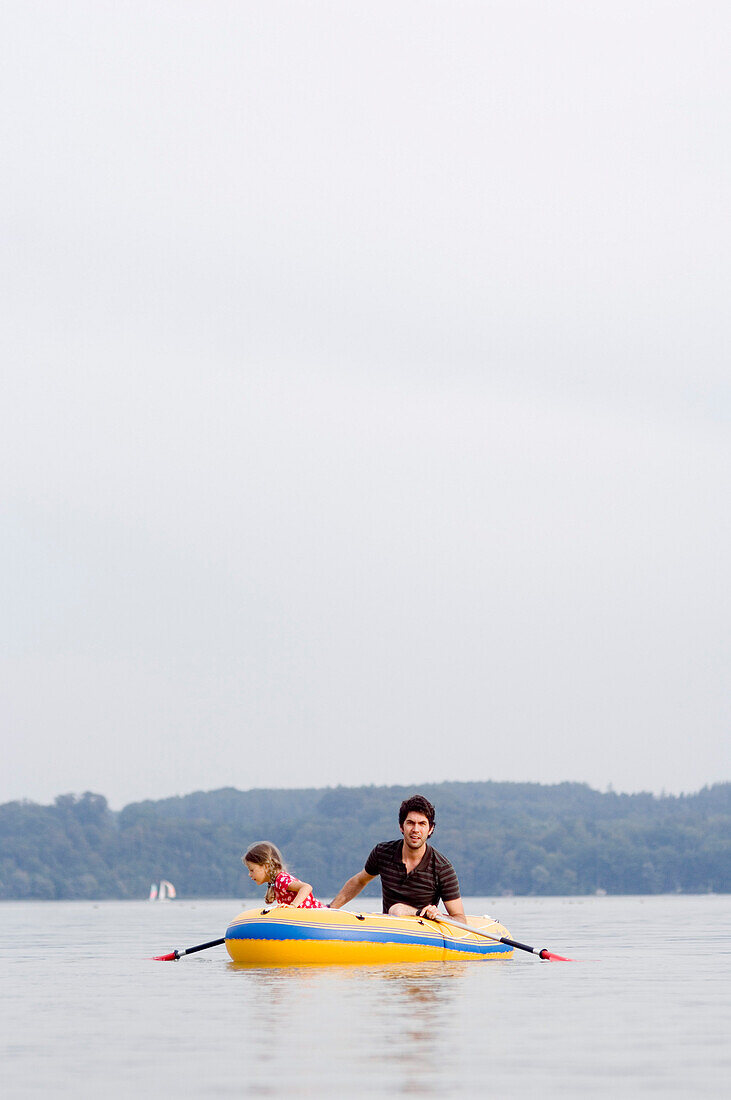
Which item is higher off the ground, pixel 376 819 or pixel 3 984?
pixel 376 819

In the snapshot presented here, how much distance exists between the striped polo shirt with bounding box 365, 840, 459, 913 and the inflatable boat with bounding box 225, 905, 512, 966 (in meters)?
0.26

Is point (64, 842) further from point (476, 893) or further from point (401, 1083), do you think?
point (401, 1083)

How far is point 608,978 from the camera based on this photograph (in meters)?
14.7

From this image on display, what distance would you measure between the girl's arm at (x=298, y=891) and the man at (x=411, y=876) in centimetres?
26

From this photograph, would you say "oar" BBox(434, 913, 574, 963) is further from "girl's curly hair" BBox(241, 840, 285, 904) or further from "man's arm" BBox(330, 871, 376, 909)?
"girl's curly hair" BBox(241, 840, 285, 904)

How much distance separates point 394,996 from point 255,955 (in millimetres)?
3529

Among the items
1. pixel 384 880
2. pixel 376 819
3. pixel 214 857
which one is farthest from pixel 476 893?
pixel 384 880

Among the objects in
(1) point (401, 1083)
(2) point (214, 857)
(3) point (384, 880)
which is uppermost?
(2) point (214, 857)

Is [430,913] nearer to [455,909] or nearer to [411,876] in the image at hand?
[411,876]

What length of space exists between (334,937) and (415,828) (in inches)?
45.5

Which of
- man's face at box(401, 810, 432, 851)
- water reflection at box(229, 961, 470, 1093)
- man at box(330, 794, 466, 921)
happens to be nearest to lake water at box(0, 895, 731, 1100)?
water reflection at box(229, 961, 470, 1093)

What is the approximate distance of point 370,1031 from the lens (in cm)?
929

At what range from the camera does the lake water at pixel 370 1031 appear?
24.2 feet

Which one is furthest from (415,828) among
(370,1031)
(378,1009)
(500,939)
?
(370,1031)
